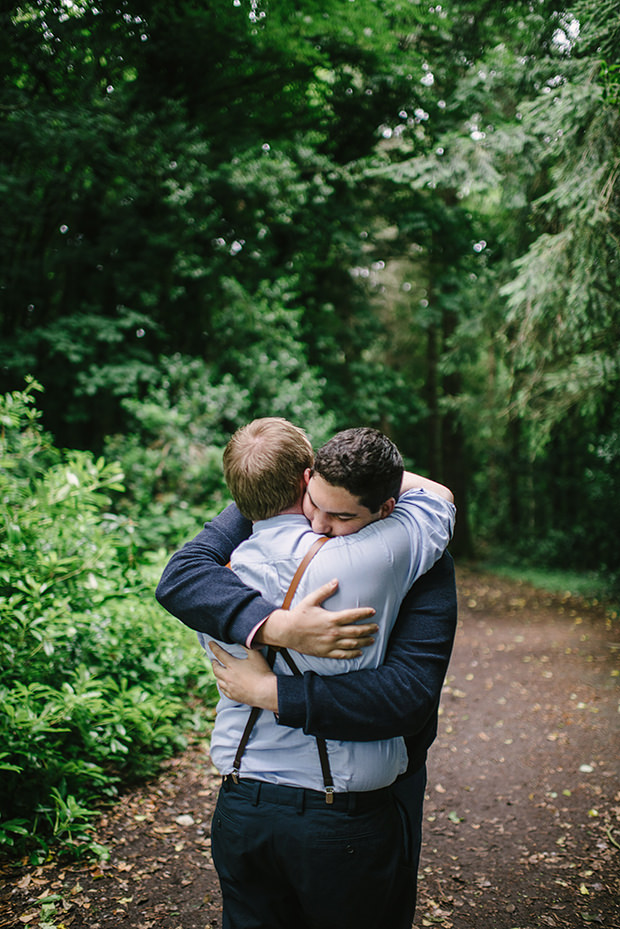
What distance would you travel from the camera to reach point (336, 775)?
4.78 ft

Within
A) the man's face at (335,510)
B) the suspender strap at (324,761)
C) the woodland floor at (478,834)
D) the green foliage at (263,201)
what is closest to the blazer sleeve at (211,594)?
the suspender strap at (324,761)

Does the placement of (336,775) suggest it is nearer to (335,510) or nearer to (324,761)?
(324,761)

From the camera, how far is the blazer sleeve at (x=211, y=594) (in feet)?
4.83

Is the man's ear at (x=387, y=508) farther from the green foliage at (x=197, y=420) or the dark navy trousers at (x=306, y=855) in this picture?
the green foliage at (x=197, y=420)

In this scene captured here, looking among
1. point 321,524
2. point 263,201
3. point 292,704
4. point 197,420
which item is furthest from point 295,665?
point 263,201

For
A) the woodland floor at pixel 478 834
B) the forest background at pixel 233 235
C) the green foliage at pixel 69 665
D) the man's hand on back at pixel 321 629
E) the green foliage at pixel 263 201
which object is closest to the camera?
the man's hand on back at pixel 321 629

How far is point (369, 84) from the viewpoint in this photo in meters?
9.41

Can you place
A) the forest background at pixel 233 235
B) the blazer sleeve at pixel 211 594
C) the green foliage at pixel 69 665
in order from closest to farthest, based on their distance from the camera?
the blazer sleeve at pixel 211 594 → the green foliage at pixel 69 665 → the forest background at pixel 233 235

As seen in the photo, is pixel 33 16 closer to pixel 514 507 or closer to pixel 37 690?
pixel 37 690

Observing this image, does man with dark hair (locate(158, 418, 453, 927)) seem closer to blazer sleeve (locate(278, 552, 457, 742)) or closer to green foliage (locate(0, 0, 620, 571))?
blazer sleeve (locate(278, 552, 457, 742))

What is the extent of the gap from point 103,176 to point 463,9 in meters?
5.39

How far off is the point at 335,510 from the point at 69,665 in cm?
283

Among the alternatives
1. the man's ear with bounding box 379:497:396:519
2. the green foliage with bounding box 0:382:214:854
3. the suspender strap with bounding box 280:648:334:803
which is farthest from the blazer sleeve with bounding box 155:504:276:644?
the green foliage with bounding box 0:382:214:854

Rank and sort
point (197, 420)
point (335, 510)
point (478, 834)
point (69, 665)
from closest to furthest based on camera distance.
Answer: point (335, 510) < point (69, 665) < point (478, 834) < point (197, 420)
